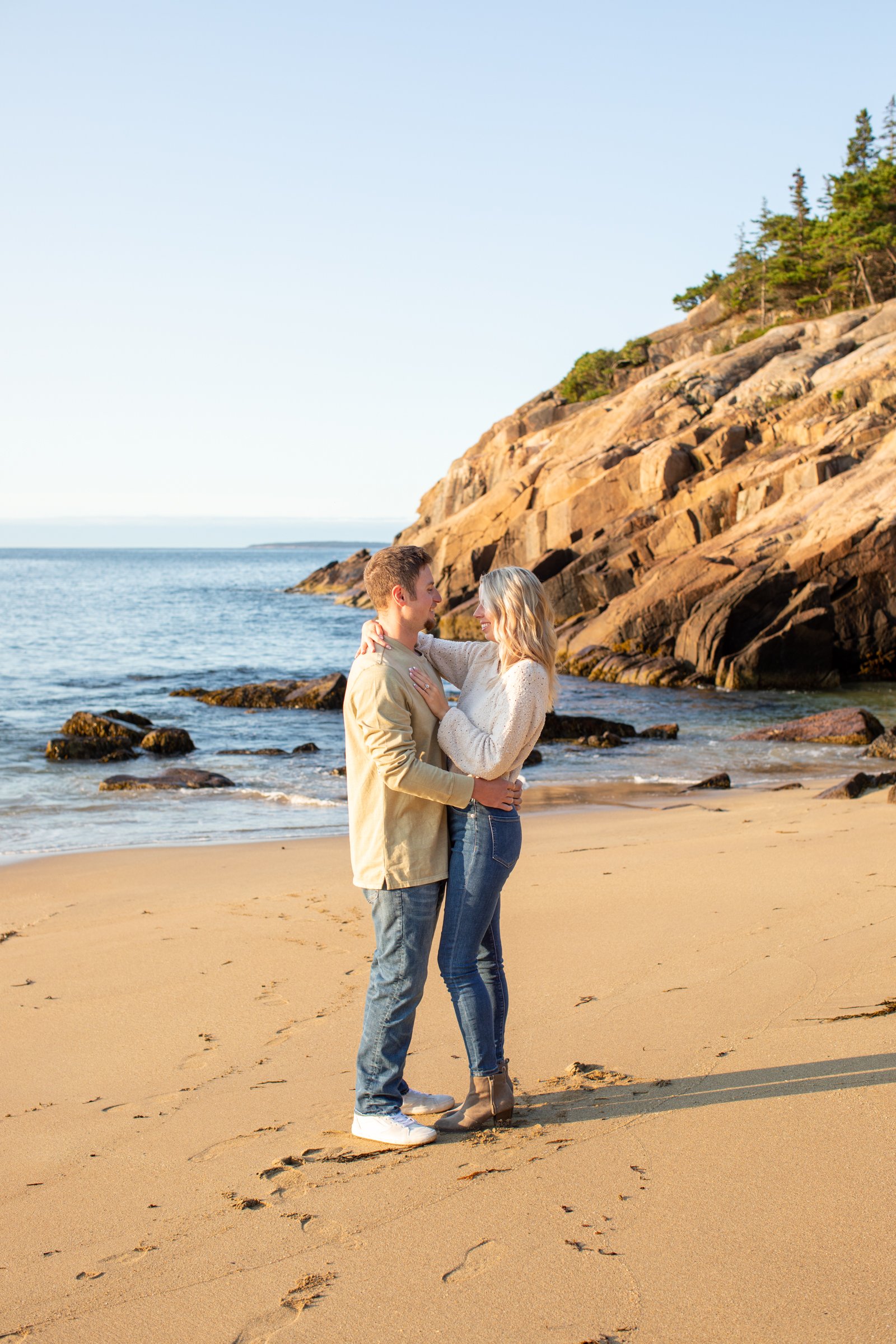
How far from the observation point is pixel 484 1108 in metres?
3.70

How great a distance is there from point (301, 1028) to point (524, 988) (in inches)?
44.1

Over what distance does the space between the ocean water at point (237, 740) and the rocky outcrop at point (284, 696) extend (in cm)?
37

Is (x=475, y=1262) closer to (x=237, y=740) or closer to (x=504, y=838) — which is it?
(x=504, y=838)

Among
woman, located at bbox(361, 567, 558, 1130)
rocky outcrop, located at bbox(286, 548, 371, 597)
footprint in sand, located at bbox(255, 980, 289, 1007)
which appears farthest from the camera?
rocky outcrop, located at bbox(286, 548, 371, 597)

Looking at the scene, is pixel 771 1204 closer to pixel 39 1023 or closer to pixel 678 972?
pixel 678 972

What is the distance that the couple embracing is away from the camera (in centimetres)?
364

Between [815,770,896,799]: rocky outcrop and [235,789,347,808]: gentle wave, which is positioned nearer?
[815,770,896,799]: rocky outcrop

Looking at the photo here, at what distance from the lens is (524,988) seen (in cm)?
516

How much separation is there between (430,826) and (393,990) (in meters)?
0.60

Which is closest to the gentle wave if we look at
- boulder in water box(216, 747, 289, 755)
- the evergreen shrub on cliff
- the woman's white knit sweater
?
boulder in water box(216, 747, 289, 755)

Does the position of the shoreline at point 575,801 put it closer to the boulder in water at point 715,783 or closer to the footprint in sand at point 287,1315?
the boulder in water at point 715,783

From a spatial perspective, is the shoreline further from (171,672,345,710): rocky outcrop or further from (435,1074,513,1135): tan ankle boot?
(171,672,345,710): rocky outcrop

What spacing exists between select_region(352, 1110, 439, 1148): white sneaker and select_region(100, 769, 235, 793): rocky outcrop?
1103 cm

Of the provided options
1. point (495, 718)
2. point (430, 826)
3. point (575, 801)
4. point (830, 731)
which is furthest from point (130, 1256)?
point (830, 731)
